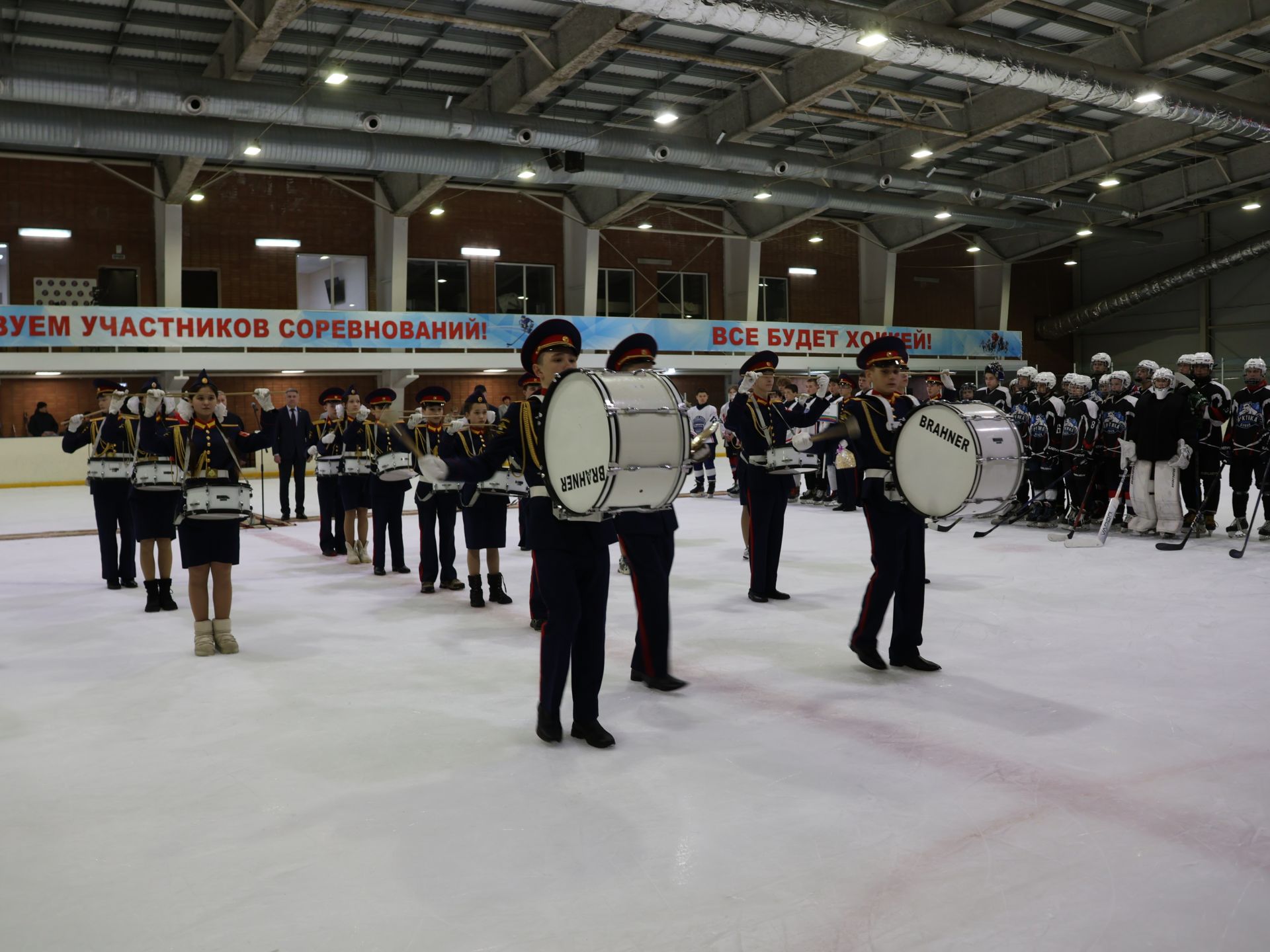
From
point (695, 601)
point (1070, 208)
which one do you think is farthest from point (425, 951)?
point (1070, 208)

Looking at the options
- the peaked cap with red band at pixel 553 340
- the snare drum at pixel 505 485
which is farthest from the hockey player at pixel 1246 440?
the peaked cap with red band at pixel 553 340

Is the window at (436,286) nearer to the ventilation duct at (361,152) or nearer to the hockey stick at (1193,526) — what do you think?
the ventilation duct at (361,152)

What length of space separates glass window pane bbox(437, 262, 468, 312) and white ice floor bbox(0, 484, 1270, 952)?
20.2 meters

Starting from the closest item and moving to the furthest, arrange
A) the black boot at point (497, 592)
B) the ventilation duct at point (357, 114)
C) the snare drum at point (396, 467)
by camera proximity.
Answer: the black boot at point (497, 592)
the snare drum at point (396, 467)
the ventilation duct at point (357, 114)

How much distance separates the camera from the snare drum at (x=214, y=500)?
6273 millimetres

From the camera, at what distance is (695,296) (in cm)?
3030

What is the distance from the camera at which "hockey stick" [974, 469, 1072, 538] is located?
39.3 ft

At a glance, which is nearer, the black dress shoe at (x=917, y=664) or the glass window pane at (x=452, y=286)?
the black dress shoe at (x=917, y=664)

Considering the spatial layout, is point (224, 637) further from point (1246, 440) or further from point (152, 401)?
point (1246, 440)

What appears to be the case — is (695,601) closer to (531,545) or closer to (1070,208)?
(531,545)

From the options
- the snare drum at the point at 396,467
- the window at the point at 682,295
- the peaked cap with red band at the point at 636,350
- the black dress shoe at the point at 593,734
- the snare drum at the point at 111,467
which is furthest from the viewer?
the window at the point at 682,295

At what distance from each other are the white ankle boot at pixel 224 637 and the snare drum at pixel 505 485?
6.96ft

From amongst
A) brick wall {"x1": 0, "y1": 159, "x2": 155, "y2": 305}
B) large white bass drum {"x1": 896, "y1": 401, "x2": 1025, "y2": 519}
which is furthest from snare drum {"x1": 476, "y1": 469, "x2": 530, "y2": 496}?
brick wall {"x1": 0, "y1": 159, "x2": 155, "y2": 305}

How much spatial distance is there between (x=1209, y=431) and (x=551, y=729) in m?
9.61
